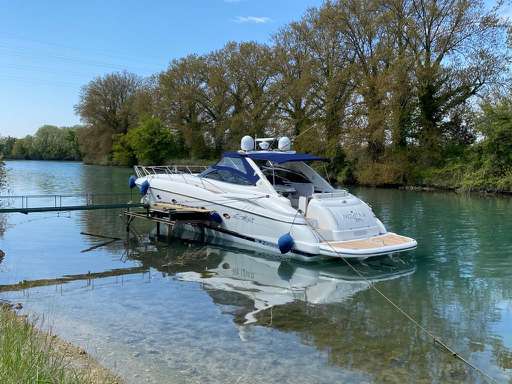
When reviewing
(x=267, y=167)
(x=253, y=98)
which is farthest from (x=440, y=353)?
(x=253, y=98)

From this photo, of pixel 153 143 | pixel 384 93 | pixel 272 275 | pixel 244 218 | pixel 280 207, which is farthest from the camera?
pixel 153 143

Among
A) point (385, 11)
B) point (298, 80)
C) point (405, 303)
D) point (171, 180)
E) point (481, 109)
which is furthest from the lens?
point (298, 80)

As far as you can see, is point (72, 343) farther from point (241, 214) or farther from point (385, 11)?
point (385, 11)

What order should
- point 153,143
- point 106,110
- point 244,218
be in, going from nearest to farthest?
point 244,218, point 153,143, point 106,110

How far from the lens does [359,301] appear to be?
8.98 m

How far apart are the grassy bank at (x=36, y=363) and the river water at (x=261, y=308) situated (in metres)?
0.41

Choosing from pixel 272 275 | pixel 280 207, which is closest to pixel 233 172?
pixel 280 207

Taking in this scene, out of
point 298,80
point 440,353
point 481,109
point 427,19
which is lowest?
point 440,353

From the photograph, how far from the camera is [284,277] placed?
1077cm

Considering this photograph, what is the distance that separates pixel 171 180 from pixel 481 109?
25024mm

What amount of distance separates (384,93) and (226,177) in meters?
22.7

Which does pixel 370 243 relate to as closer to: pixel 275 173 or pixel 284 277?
pixel 284 277

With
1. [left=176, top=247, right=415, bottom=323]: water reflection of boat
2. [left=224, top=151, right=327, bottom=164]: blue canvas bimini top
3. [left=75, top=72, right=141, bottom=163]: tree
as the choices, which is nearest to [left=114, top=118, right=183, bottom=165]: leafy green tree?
[left=75, top=72, right=141, bottom=163]: tree

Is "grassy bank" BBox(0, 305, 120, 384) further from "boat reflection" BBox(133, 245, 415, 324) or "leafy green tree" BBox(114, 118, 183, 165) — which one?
"leafy green tree" BBox(114, 118, 183, 165)
